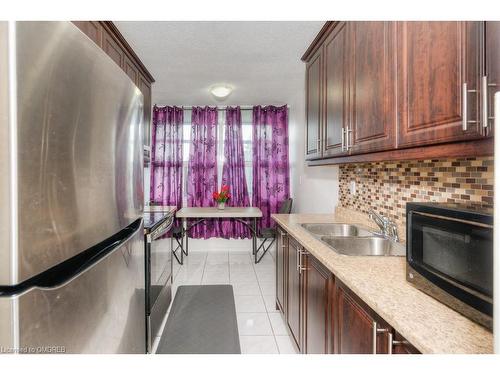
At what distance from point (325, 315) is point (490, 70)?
1.09 meters

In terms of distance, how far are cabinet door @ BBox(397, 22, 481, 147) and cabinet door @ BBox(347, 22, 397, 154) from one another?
60 millimetres

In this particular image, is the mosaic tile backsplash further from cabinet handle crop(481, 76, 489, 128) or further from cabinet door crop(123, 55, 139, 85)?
cabinet door crop(123, 55, 139, 85)

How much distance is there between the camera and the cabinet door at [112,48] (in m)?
2.06

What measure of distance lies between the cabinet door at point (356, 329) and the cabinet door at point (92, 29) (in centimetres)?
200

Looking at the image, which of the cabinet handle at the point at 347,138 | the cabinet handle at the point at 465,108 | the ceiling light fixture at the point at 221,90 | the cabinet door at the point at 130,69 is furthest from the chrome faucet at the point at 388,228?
the ceiling light fixture at the point at 221,90

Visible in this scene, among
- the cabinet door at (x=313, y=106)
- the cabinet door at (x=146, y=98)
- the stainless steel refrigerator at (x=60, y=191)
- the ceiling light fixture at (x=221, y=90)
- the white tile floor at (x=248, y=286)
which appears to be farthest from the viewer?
the ceiling light fixture at (x=221, y=90)

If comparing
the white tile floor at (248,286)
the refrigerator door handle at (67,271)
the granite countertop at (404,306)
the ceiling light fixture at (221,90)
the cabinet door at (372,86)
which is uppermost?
the ceiling light fixture at (221,90)

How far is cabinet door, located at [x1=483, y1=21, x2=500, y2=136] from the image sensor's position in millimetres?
769

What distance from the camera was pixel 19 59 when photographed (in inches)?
20.3

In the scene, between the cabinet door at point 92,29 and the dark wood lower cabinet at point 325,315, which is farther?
the cabinet door at point 92,29

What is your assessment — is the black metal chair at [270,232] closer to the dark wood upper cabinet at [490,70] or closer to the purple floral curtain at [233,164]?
the purple floral curtain at [233,164]

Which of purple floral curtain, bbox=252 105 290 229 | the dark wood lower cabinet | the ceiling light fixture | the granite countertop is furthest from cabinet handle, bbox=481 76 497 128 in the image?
purple floral curtain, bbox=252 105 290 229

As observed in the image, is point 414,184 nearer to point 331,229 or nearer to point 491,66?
point 331,229
